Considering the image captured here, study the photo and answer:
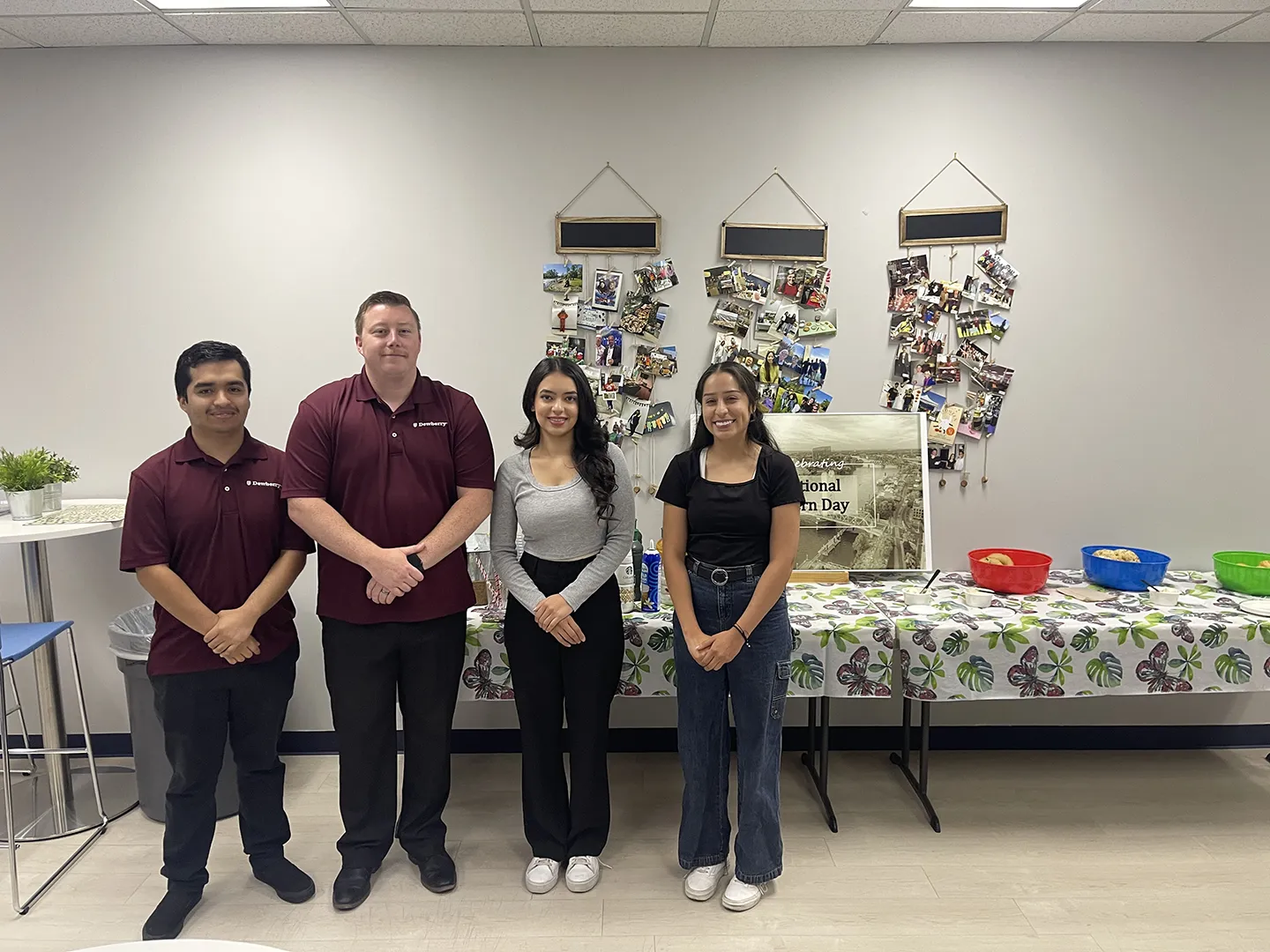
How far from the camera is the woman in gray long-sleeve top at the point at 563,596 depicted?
2322 mm

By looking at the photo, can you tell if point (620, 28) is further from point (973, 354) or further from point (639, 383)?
point (973, 354)

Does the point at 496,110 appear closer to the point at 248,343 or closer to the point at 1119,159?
the point at 248,343

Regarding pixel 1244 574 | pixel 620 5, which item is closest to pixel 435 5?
pixel 620 5

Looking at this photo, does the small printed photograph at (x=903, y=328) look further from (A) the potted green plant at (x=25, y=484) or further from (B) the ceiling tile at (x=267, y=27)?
(A) the potted green plant at (x=25, y=484)

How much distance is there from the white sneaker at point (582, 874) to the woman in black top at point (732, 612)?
0.28 metres

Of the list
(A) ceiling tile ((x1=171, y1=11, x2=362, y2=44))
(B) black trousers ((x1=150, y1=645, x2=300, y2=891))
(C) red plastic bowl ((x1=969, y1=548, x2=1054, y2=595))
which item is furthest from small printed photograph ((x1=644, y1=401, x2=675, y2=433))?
(A) ceiling tile ((x1=171, y1=11, x2=362, y2=44))

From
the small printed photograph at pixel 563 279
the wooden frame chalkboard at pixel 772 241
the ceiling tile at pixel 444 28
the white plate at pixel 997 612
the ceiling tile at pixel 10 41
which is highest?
the ceiling tile at pixel 10 41

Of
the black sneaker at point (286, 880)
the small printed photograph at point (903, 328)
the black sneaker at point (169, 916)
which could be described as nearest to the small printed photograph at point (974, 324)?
the small printed photograph at point (903, 328)

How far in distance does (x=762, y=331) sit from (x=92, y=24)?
2.60m

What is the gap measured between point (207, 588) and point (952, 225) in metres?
2.83

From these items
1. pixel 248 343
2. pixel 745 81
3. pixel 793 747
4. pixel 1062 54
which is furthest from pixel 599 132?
pixel 793 747

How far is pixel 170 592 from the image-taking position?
216 cm

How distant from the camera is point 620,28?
2871mm

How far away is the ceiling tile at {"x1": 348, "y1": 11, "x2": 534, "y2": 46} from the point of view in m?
2.78
